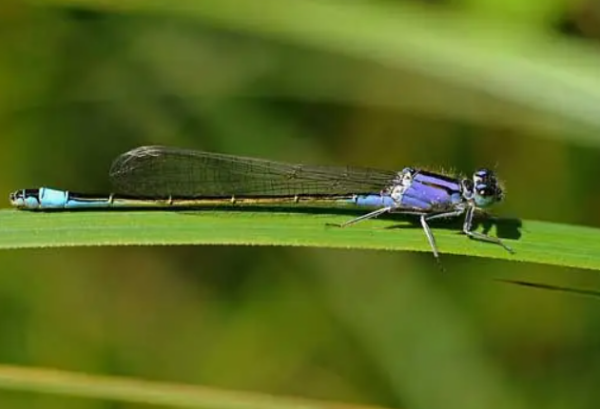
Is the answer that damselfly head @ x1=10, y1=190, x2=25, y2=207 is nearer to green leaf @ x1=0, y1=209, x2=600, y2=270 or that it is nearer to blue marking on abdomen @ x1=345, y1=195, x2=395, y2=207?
green leaf @ x1=0, y1=209, x2=600, y2=270

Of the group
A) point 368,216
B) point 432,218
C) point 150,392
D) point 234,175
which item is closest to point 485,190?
point 432,218

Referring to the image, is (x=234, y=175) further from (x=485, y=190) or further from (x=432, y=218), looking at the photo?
(x=485, y=190)

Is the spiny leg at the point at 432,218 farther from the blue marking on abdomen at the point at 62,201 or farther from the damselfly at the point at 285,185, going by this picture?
the blue marking on abdomen at the point at 62,201

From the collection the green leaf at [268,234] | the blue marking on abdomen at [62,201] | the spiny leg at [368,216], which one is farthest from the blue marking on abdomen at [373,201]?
the blue marking on abdomen at [62,201]

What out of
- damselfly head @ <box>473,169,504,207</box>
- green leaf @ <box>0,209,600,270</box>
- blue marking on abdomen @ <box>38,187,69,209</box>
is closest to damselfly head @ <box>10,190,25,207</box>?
blue marking on abdomen @ <box>38,187,69,209</box>

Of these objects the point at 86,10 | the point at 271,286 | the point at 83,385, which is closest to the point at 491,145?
the point at 271,286

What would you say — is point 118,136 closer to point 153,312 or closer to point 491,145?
point 153,312

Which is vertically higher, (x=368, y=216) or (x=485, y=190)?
(x=485, y=190)
